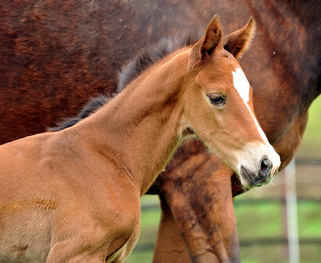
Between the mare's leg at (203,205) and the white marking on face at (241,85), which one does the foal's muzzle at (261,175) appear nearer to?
the white marking on face at (241,85)

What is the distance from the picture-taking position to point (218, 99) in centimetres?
459

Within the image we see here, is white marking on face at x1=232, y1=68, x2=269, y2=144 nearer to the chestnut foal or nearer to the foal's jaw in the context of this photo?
the chestnut foal

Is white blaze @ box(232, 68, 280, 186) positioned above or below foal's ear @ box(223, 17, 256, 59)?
below

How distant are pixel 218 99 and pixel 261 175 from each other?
54cm

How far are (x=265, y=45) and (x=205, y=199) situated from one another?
1.26 metres

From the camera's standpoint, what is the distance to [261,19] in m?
5.84

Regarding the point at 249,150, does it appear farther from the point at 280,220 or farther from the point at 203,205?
the point at 280,220

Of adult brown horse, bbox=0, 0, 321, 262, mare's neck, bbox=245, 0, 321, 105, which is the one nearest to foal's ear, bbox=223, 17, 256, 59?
adult brown horse, bbox=0, 0, 321, 262

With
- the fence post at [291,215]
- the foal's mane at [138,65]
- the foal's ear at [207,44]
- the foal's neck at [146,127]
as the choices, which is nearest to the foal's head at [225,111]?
the foal's ear at [207,44]

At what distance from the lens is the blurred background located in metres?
11.0

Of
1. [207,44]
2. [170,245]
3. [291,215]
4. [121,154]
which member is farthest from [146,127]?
[291,215]

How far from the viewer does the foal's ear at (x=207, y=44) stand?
4.56 meters

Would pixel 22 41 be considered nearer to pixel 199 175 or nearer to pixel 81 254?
pixel 199 175

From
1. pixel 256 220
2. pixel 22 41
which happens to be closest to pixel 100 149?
pixel 22 41
